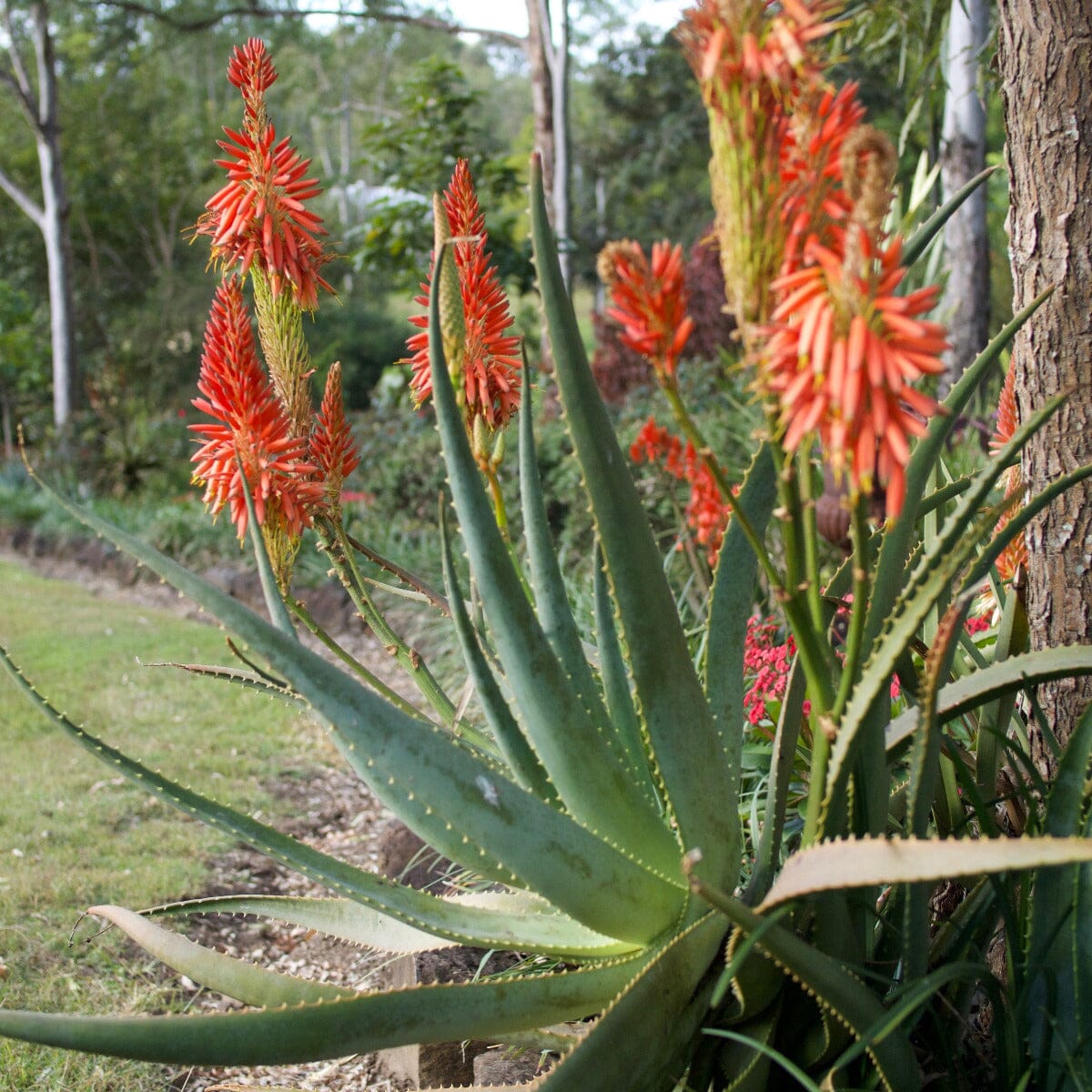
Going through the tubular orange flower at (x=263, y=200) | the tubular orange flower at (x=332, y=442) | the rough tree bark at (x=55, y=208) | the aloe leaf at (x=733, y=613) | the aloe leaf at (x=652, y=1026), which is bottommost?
the aloe leaf at (x=652, y=1026)

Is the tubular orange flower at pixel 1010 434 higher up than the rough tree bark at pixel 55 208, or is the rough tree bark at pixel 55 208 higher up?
the rough tree bark at pixel 55 208

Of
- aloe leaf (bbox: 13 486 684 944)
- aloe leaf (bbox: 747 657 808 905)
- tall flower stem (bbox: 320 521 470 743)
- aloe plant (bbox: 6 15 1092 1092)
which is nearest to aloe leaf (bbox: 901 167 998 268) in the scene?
aloe plant (bbox: 6 15 1092 1092)

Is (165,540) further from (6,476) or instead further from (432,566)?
(6,476)

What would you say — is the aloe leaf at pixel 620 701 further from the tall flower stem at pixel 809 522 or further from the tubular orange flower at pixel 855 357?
the tubular orange flower at pixel 855 357

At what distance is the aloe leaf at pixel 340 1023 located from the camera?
102 cm

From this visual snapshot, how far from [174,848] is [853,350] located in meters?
3.05

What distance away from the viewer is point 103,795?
3.70m

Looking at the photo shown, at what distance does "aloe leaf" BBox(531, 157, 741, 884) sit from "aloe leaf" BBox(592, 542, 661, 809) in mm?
200

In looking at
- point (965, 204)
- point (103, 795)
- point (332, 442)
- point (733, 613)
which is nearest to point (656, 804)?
point (733, 613)

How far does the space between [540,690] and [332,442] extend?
0.61m

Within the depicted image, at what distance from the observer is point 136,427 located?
411 inches

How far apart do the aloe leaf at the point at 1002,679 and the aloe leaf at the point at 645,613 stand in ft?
0.83

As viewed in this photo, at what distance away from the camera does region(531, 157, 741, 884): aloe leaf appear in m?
1.09

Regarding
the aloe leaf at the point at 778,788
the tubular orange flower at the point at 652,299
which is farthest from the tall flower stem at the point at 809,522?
the aloe leaf at the point at 778,788
